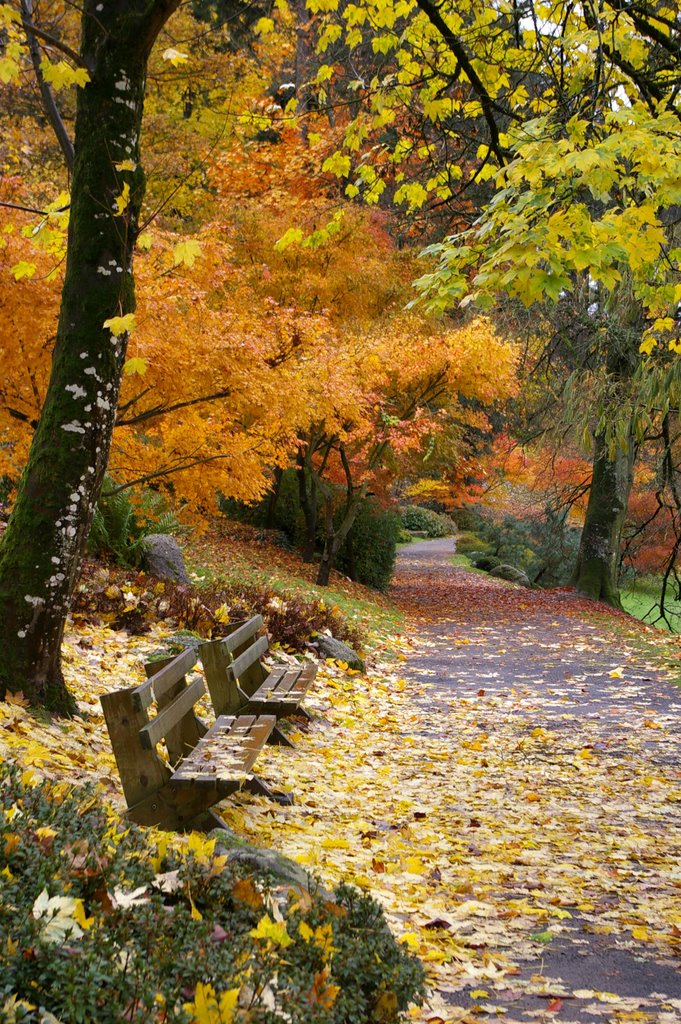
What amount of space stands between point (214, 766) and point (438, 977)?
4.44 feet

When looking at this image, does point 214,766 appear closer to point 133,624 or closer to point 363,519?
point 133,624

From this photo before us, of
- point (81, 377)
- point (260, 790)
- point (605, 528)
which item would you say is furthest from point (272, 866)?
point (605, 528)

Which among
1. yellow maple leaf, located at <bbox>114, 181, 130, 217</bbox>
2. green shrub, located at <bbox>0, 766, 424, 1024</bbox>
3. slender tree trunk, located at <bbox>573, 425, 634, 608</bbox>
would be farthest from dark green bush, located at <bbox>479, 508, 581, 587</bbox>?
green shrub, located at <bbox>0, 766, 424, 1024</bbox>

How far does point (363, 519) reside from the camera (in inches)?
849

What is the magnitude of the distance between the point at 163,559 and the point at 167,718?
7.56 metres

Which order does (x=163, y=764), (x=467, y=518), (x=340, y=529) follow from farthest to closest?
1. (x=467, y=518)
2. (x=340, y=529)
3. (x=163, y=764)

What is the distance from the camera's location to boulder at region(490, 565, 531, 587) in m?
32.4

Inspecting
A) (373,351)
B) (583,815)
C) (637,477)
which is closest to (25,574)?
(583,815)

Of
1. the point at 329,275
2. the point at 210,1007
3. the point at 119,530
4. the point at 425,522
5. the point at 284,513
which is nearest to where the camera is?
the point at 210,1007

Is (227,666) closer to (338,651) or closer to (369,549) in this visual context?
(338,651)

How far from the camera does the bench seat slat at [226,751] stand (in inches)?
155

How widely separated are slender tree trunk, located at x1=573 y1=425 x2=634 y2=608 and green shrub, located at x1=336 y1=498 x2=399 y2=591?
4.71 metres

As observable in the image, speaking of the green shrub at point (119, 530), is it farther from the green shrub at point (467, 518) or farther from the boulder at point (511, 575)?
the green shrub at point (467, 518)

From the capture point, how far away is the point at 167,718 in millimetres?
3994
